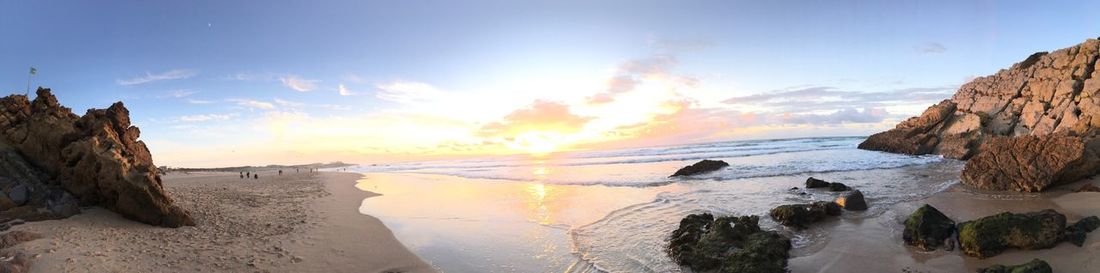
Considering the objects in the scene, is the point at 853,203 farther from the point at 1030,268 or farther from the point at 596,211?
the point at 596,211

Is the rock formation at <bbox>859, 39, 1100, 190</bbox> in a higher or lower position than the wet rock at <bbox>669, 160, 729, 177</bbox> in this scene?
higher

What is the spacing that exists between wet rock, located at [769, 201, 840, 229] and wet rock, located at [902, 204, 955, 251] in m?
2.10

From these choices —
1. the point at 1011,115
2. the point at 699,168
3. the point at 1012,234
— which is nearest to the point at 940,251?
the point at 1012,234

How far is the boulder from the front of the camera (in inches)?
531

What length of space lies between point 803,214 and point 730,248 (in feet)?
12.3

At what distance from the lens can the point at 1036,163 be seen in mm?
13930

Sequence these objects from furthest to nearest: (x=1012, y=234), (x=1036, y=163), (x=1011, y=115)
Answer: (x=1011, y=115) → (x=1036, y=163) → (x=1012, y=234)

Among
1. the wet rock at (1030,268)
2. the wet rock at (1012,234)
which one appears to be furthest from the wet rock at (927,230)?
the wet rock at (1030,268)

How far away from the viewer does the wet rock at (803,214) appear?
1117cm

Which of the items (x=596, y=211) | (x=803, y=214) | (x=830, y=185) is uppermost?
(x=830, y=185)

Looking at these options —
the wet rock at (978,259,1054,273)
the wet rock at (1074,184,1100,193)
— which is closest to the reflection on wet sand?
the wet rock at (978,259,1054,273)

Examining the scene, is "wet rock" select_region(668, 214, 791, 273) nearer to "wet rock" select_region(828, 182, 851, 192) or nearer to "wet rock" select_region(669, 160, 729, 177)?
"wet rock" select_region(828, 182, 851, 192)

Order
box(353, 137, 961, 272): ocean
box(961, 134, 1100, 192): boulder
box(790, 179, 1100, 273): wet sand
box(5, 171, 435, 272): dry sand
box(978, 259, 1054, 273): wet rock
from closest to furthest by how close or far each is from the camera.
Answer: box(978, 259, 1054, 273): wet rock, box(790, 179, 1100, 273): wet sand, box(5, 171, 435, 272): dry sand, box(353, 137, 961, 272): ocean, box(961, 134, 1100, 192): boulder

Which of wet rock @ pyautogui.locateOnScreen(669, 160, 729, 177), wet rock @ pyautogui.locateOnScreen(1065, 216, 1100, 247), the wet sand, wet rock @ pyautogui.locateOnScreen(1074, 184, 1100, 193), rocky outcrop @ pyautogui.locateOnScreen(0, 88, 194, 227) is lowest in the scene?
the wet sand
